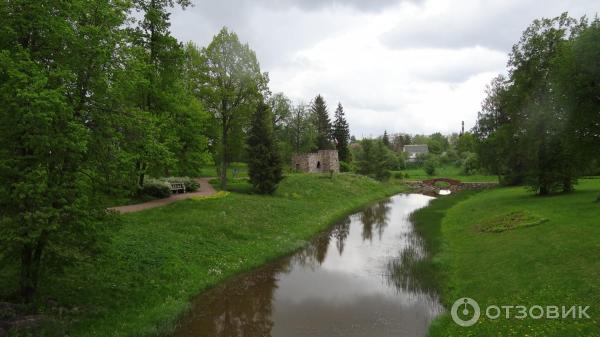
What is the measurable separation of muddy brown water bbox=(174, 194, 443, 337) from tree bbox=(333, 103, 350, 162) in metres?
59.2

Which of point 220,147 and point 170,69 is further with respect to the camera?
point 220,147

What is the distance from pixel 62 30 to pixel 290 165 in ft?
182

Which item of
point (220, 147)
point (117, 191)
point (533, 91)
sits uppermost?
point (533, 91)

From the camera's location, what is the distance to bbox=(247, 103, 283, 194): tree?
36188mm

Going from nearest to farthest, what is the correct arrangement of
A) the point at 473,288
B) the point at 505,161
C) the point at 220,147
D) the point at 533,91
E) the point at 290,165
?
1. the point at 473,288
2. the point at 533,91
3. the point at 220,147
4. the point at 505,161
5. the point at 290,165

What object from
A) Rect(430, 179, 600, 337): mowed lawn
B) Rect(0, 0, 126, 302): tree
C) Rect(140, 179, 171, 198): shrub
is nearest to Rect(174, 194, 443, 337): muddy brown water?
Rect(430, 179, 600, 337): mowed lawn

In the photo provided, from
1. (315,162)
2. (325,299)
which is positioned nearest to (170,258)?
(325,299)

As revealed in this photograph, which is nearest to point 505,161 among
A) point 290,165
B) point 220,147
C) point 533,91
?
point 533,91

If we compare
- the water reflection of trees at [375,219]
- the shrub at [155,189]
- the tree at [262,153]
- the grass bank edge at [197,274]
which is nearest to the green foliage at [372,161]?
the grass bank edge at [197,274]

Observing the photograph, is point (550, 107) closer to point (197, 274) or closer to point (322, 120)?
point (197, 274)

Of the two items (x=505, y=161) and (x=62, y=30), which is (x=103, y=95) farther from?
(x=505, y=161)

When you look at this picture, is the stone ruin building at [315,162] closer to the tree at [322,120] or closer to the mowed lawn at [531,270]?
the tree at [322,120]

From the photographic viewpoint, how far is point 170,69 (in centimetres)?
2461

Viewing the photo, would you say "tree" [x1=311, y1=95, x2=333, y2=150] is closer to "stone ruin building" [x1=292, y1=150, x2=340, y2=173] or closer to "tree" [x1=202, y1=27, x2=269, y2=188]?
"stone ruin building" [x1=292, y1=150, x2=340, y2=173]
